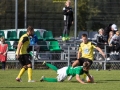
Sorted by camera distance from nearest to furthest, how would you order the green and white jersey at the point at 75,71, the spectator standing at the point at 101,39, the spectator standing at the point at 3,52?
the green and white jersey at the point at 75,71 → the spectator standing at the point at 3,52 → the spectator standing at the point at 101,39

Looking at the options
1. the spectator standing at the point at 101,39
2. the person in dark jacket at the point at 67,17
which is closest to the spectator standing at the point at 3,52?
the person in dark jacket at the point at 67,17

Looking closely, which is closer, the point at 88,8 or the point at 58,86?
the point at 58,86

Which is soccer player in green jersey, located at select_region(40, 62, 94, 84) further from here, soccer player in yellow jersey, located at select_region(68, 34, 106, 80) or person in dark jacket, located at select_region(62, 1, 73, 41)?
person in dark jacket, located at select_region(62, 1, 73, 41)

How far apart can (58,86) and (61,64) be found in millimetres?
10866

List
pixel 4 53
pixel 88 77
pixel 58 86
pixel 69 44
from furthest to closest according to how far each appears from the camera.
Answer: pixel 69 44 < pixel 4 53 < pixel 88 77 < pixel 58 86

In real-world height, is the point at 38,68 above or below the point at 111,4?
below

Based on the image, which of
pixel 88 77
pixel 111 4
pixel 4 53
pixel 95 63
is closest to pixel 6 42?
pixel 4 53

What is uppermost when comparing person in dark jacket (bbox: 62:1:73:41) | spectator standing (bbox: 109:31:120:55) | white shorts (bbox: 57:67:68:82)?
person in dark jacket (bbox: 62:1:73:41)

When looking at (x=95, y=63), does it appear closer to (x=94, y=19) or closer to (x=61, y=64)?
(x=61, y=64)

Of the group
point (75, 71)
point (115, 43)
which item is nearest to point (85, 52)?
point (75, 71)

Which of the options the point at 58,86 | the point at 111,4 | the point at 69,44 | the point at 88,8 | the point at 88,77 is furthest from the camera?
the point at 88,8

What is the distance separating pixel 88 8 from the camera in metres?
37.2

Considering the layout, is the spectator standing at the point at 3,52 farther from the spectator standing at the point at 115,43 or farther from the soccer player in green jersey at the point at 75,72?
the soccer player in green jersey at the point at 75,72

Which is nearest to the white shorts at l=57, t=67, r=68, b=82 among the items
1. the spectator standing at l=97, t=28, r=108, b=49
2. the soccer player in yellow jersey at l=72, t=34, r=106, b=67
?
the soccer player in yellow jersey at l=72, t=34, r=106, b=67
